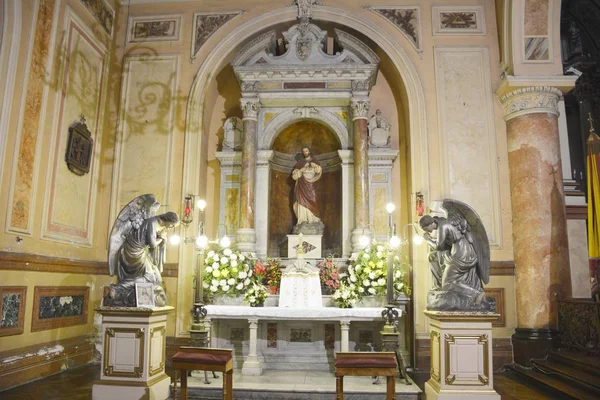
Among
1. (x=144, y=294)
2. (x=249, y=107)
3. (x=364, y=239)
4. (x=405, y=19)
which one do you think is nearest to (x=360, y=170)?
(x=364, y=239)

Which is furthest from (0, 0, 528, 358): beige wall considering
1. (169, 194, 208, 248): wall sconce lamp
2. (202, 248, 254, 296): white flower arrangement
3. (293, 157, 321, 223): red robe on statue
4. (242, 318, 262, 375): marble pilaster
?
(242, 318, 262, 375): marble pilaster

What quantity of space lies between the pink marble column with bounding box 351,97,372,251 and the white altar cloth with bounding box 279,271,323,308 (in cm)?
113

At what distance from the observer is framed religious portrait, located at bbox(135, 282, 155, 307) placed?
5.69m

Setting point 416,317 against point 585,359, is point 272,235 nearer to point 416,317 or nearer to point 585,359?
point 416,317

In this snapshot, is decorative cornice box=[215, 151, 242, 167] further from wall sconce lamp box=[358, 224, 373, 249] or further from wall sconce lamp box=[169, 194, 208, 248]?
wall sconce lamp box=[358, 224, 373, 249]

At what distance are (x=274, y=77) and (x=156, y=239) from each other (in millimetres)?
4130

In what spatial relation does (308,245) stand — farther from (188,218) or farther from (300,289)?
(188,218)

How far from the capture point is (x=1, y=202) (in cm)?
604

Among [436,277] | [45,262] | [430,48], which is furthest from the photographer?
[430,48]

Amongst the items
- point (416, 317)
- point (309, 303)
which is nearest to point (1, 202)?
point (309, 303)

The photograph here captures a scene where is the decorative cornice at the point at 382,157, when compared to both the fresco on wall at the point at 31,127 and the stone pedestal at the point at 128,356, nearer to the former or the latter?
the stone pedestal at the point at 128,356

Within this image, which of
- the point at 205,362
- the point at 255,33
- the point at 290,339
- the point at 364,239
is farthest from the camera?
the point at 255,33

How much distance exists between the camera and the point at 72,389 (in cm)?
602

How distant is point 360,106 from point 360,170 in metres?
1.14
